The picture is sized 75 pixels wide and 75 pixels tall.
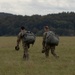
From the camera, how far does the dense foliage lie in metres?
142

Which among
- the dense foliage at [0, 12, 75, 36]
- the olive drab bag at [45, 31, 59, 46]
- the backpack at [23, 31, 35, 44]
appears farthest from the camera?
the dense foliage at [0, 12, 75, 36]

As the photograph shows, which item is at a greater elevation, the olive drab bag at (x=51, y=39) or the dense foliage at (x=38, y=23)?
the olive drab bag at (x=51, y=39)

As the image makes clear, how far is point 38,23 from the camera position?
14588 cm

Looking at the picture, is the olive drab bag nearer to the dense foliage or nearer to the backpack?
the backpack

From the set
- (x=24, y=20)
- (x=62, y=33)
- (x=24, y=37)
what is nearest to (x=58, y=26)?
(x=62, y=33)

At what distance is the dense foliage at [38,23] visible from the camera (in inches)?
5576

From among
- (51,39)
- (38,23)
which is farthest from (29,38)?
(38,23)

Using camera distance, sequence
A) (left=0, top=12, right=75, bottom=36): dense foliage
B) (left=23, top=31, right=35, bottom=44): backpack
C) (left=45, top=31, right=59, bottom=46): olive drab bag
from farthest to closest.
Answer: (left=0, top=12, right=75, bottom=36): dense foliage, (left=45, top=31, right=59, bottom=46): olive drab bag, (left=23, top=31, right=35, bottom=44): backpack

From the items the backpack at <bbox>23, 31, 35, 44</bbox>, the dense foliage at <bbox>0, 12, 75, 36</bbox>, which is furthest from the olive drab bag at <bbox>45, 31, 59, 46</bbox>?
the dense foliage at <bbox>0, 12, 75, 36</bbox>

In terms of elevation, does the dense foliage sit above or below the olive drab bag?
below

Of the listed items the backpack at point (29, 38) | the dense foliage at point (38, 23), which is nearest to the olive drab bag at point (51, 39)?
the backpack at point (29, 38)

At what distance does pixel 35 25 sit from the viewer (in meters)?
145

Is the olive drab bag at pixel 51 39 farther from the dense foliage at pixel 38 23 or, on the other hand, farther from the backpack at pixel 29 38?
the dense foliage at pixel 38 23

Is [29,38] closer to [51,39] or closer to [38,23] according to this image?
[51,39]
